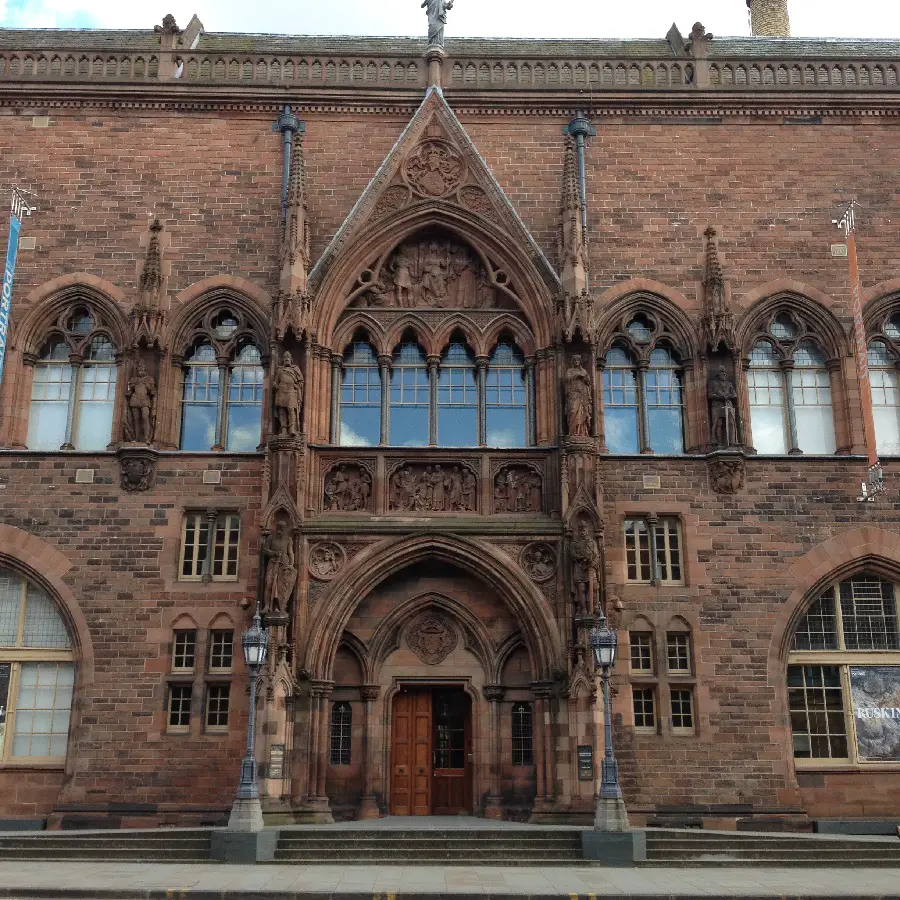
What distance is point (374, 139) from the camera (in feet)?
80.6

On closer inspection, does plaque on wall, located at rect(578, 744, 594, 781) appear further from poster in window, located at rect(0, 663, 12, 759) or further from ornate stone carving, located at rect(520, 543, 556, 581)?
poster in window, located at rect(0, 663, 12, 759)

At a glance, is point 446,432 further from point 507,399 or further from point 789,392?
point 789,392

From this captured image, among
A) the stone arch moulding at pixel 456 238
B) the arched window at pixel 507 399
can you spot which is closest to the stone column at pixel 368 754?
the arched window at pixel 507 399

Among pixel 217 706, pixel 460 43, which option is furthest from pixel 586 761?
pixel 460 43

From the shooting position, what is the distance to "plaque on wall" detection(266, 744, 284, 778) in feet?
64.7

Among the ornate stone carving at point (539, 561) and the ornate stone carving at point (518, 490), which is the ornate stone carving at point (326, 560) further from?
the ornate stone carving at point (539, 561)

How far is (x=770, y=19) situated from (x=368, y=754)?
23.1 m

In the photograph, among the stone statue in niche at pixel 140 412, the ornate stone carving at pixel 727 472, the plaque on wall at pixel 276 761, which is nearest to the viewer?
the plaque on wall at pixel 276 761

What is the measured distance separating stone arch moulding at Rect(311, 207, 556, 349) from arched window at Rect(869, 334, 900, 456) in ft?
23.5

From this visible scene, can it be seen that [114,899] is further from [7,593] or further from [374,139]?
[374,139]

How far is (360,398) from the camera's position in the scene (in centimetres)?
2319

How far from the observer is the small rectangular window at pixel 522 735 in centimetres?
2133

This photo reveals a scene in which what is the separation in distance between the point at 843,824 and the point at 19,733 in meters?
16.0

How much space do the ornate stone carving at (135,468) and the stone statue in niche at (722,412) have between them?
1143cm
